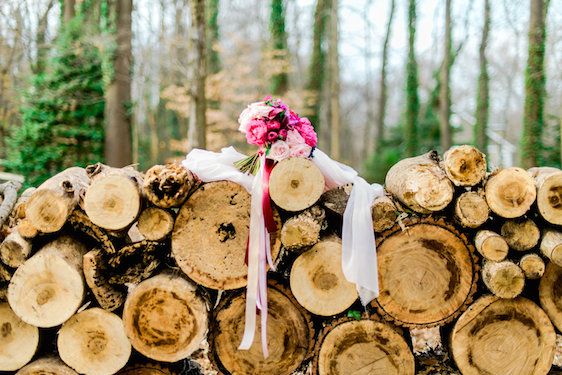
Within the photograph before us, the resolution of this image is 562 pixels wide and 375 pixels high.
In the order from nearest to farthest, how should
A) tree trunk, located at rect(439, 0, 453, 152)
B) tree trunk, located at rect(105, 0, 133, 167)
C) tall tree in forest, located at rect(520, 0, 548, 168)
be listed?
tall tree in forest, located at rect(520, 0, 548, 168) < tree trunk, located at rect(105, 0, 133, 167) < tree trunk, located at rect(439, 0, 453, 152)

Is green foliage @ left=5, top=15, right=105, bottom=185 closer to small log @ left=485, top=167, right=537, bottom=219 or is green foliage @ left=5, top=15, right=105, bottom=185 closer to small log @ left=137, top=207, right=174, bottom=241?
small log @ left=137, top=207, right=174, bottom=241

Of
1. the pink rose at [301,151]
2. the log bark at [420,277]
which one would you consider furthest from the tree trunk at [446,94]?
the pink rose at [301,151]

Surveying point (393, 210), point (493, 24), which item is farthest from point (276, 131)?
point (493, 24)

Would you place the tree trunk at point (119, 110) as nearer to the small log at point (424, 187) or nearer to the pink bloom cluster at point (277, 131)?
the pink bloom cluster at point (277, 131)

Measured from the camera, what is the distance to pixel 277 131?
3.15 meters

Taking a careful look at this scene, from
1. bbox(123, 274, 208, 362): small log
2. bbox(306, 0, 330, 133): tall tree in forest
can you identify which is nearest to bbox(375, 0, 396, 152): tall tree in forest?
bbox(306, 0, 330, 133): tall tree in forest

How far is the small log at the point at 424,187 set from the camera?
2877mm

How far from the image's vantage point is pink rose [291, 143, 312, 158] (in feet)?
9.98

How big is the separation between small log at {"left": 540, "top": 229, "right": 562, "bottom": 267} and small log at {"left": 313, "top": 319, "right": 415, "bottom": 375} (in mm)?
1017

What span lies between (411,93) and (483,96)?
2301 mm

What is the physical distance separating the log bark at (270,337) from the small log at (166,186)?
79 cm

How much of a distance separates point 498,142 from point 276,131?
85.3ft

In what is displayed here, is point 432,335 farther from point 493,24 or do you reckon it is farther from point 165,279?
point 493,24

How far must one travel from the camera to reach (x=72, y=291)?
9.55 feet
